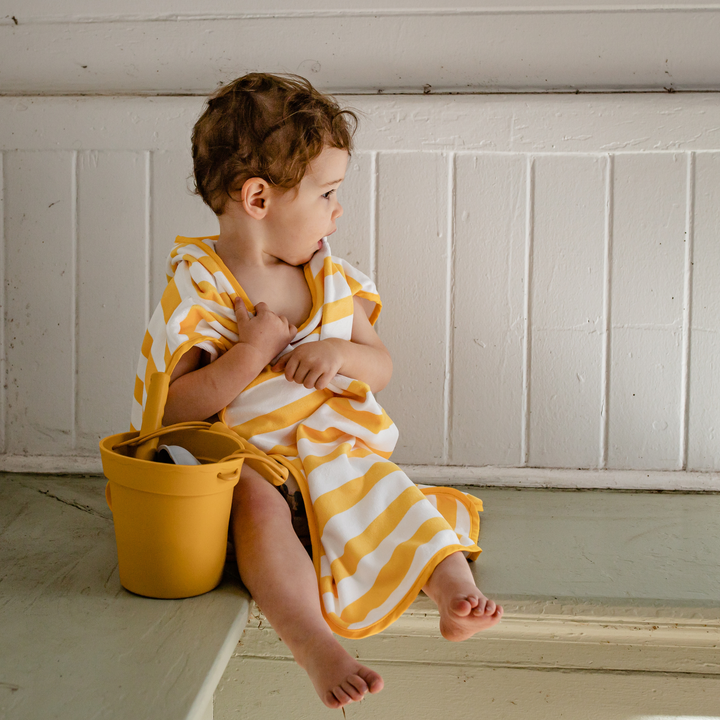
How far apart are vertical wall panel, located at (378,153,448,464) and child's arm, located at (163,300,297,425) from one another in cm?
40

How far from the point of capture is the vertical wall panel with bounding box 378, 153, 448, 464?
4.25ft

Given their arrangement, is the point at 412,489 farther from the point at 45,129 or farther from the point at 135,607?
the point at 45,129

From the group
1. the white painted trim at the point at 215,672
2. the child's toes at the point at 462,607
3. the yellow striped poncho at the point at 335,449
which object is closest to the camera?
the white painted trim at the point at 215,672

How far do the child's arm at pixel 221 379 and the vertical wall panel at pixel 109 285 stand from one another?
1.41 feet

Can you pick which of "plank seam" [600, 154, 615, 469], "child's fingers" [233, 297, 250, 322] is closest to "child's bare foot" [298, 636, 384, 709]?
"child's fingers" [233, 297, 250, 322]

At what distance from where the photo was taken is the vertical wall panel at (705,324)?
1276 mm

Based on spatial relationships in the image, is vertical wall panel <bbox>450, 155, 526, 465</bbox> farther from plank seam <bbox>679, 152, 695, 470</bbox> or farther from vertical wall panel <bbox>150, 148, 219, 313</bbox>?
vertical wall panel <bbox>150, 148, 219, 313</bbox>

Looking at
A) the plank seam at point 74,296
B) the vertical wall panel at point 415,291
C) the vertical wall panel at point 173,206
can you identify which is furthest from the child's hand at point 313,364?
the plank seam at point 74,296

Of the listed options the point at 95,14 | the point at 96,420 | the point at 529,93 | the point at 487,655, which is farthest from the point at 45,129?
the point at 487,655

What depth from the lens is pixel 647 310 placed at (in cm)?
129

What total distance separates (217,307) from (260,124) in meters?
0.28

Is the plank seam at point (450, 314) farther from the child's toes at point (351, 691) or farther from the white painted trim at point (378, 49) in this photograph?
the child's toes at point (351, 691)

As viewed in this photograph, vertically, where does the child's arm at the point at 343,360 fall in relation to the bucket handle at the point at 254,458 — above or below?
above

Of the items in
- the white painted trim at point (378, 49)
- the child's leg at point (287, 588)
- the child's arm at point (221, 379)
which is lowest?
the child's leg at point (287, 588)
